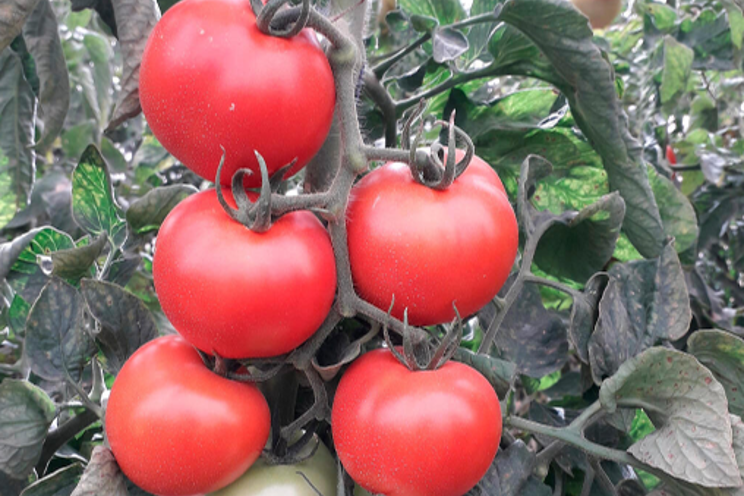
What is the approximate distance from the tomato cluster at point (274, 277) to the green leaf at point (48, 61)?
0.99ft

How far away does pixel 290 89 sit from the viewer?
15.2 inches

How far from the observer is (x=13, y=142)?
2.43 feet

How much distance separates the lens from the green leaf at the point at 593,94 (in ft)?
1.81

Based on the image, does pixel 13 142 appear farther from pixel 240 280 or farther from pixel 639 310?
pixel 639 310

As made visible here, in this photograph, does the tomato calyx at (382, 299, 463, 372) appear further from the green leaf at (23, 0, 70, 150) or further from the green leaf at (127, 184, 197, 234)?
the green leaf at (23, 0, 70, 150)

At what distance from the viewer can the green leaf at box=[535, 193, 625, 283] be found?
57 centimetres

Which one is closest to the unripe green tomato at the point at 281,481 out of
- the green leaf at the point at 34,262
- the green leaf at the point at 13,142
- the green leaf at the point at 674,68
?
the green leaf at the point at 34,262

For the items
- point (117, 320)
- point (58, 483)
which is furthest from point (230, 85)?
point (58, 483)

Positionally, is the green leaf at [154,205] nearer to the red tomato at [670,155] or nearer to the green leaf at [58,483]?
the green leaf at [58,483]

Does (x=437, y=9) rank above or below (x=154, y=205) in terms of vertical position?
above

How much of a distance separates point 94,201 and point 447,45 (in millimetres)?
410

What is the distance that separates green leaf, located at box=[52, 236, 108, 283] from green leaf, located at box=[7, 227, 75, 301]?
87mm

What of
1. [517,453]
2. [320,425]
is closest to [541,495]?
[517,453]

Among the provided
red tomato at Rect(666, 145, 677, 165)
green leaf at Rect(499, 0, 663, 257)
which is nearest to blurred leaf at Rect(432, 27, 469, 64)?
green leaf at Rect(499, 0, 663, 257)
